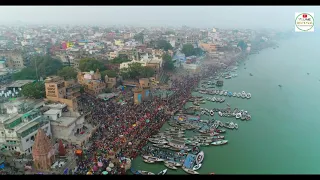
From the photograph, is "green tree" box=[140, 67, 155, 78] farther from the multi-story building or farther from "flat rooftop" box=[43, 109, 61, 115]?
the multi-story building

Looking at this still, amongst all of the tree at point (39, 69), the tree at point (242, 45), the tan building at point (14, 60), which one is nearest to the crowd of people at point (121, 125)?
the tree at point (39, 69)

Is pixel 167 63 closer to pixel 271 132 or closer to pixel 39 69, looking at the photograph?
pixel 39 69

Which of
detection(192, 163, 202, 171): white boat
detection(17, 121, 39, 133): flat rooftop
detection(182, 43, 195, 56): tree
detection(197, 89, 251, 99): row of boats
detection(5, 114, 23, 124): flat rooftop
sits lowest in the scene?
detection(192, 163, 202, 171): white boat

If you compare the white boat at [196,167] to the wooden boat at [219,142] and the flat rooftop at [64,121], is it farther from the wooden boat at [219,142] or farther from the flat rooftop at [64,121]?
the flat rooftop at [64,121]

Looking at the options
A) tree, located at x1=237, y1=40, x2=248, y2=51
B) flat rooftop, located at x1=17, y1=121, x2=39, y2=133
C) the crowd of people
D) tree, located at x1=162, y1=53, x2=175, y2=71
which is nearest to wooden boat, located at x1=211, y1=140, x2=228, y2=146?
the crowd of people

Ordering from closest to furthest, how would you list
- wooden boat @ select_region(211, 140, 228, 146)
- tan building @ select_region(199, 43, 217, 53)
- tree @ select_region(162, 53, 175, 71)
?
wooden boat @ select_region(211, 140, 228, 146)
tree @ select_region(162, 53, 175, 71)
tan building @ select_region(199, 43, 217, 53)

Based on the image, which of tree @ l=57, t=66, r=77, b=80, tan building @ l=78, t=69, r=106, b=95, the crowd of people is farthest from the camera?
tree @ l=57, t=66, r=77, b=80

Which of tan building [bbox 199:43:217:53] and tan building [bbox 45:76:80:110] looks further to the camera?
tan building [bbox 199:43:217:53]
